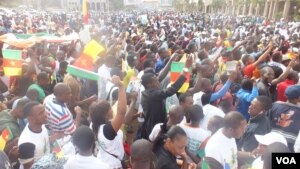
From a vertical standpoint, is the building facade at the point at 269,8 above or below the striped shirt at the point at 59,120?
below

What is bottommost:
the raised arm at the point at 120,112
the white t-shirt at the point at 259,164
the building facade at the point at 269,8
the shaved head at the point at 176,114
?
the building facade at the point at 269,8

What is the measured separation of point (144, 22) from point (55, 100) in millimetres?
18780

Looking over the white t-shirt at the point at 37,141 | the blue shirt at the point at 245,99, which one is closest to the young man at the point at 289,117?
the blue shirt at the point at 245,99

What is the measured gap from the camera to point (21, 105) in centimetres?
460

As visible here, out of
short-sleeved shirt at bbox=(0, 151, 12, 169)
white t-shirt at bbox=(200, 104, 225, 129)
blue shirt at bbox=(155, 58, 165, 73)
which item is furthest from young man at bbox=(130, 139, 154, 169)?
blue shirt at bbox=(155, 58, 165, 73)

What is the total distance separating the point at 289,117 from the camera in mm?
4594

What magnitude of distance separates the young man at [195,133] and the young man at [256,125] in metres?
0.67

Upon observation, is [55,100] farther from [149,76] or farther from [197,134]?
[197,134]

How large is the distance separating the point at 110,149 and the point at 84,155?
1.74ft

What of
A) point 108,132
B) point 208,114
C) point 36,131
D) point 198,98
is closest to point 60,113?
point 36,131

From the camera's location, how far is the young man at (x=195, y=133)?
157 inches

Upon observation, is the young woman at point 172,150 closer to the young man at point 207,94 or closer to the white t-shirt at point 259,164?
the white t-shirt at point 259,164

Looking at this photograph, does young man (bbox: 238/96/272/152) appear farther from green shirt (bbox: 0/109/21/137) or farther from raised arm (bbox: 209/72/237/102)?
green shirt (bbox: 0/109/21/137)

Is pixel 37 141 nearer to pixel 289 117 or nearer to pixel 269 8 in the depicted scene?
pixel 289 117
